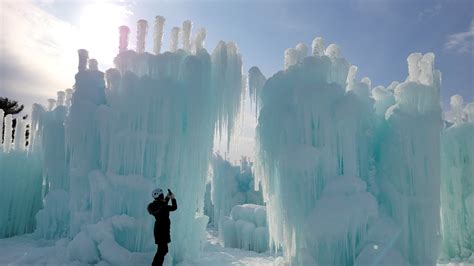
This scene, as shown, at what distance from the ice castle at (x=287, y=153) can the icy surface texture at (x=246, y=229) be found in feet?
23.2

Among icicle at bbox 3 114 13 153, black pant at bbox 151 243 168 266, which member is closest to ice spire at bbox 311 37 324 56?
black pant at bbox 151 243 168 266

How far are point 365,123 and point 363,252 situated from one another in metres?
3.53

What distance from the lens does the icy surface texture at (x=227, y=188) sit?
95.4ft

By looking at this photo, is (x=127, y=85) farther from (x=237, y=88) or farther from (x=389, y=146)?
(x=389, y=146)

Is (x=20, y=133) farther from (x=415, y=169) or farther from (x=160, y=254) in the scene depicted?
(x=415, y=169)

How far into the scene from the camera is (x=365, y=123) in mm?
10203

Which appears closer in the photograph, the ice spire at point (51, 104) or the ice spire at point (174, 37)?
the ice spire at point (174, 37)

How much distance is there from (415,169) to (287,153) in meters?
3.42

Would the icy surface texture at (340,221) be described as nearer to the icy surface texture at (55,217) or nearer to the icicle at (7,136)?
the icy surface texture at (55,217)

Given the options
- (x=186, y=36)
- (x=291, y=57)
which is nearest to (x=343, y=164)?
(x=291, y=57)

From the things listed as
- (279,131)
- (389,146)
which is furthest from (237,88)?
(389,146)

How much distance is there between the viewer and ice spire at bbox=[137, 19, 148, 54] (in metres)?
13.1

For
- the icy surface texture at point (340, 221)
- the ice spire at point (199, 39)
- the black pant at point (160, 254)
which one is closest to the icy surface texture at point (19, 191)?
the ice spire at point (199, 39)

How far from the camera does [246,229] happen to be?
63.0ft
